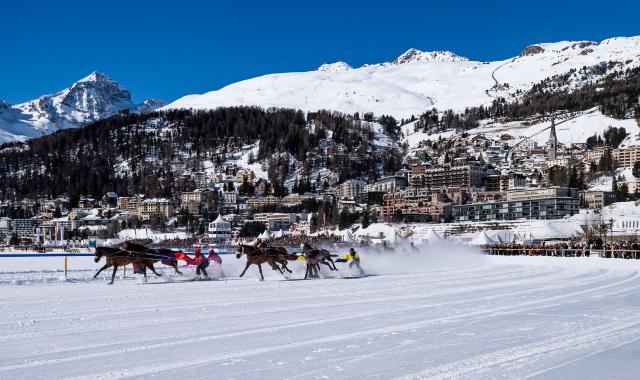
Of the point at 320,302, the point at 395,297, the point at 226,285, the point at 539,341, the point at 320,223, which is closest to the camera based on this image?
the point at 539,341

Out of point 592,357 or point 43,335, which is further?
point 43,335

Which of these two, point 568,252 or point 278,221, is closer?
point 568,252

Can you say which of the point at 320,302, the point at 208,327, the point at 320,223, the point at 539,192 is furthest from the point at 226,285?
the point at 539,192

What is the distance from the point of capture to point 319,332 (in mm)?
9477

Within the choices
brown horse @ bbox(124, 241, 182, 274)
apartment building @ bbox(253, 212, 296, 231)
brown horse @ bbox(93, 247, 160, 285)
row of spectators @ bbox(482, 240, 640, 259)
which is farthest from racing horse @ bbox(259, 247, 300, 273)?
apartment building @ bbox(253, 212, 296, 231)

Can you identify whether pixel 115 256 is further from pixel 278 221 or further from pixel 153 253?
pixel 278 221

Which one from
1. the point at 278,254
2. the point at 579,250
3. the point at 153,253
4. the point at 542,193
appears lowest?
the point at 579,250

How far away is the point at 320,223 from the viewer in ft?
497

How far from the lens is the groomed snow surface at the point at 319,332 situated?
7121 mm

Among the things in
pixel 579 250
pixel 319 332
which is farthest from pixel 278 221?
pixel 319 332

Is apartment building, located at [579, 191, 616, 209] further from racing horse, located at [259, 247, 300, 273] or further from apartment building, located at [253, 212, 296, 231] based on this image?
racing horse, located at [259, 247, 300, 273]

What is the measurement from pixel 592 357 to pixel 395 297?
7108 mm

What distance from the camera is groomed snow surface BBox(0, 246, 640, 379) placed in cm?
712

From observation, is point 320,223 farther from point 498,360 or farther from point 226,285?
point 498,360
